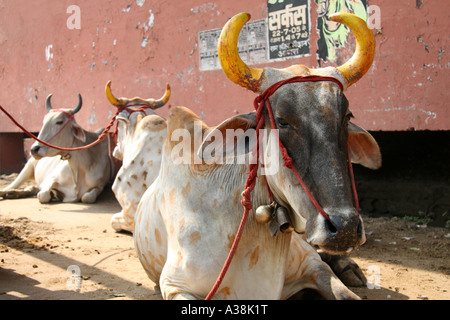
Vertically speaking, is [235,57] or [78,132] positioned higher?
[235,57]

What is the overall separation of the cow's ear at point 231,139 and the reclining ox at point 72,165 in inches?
209

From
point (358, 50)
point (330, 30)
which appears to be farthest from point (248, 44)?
point (358, 50)

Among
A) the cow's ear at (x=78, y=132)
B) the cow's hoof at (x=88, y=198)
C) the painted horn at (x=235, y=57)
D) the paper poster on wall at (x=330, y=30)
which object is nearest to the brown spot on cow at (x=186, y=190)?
the painted horn at (x=235, y=57)

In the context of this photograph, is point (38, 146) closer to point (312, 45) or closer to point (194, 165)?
point (312, 45)

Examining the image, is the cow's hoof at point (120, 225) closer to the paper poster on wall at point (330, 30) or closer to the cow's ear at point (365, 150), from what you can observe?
the paper poster on wall at point (330, 30)

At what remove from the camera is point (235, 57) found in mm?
2463

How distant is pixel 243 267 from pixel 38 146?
5.34m

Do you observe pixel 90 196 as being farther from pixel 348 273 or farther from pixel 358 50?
pixel 358 50

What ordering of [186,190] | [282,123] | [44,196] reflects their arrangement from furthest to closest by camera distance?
[44,196]
[186,190]
[282,123]

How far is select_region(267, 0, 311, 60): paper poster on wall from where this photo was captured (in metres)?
5.91

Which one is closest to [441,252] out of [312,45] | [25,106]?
[312,45]

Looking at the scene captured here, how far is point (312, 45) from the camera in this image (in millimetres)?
5883

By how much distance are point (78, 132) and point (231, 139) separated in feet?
19.0

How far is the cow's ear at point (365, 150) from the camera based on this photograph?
2.71 metres
